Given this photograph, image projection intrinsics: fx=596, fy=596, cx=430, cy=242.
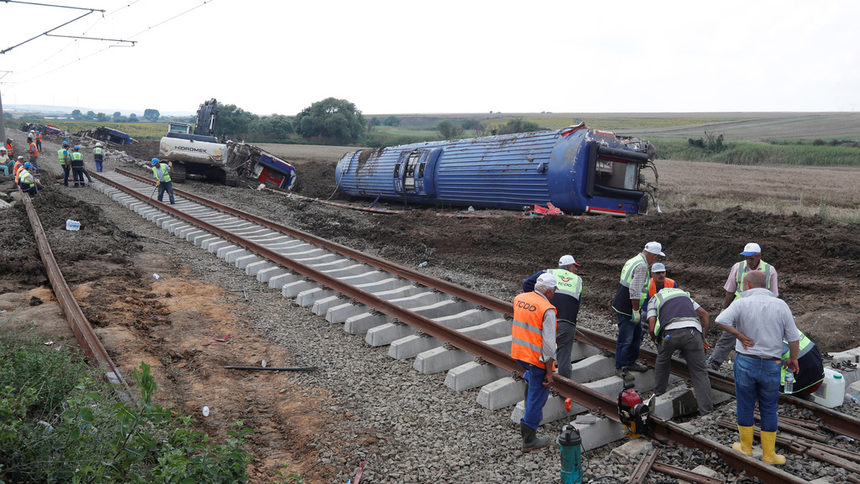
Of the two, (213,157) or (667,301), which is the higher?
(213,157)

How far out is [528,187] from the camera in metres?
16.4

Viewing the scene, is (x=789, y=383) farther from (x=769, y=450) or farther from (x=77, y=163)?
(x=77, y=163)

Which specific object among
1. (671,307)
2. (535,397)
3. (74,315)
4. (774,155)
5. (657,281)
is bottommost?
(535,397)

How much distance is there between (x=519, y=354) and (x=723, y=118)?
102 metres

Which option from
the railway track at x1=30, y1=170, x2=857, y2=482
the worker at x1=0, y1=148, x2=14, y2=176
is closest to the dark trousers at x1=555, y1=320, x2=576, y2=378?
the railway track at x1=30, y1=170, x2=857, y2=482

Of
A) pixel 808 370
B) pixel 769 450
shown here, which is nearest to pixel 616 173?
pixel 808 370

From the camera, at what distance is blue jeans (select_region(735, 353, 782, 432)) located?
17.0 ft

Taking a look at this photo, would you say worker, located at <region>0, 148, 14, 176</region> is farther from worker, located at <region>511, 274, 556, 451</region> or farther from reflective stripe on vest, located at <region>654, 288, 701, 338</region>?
reflective stripe on vest, located at <region>654, 288, 701, 338</region>

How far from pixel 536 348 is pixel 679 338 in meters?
1.83

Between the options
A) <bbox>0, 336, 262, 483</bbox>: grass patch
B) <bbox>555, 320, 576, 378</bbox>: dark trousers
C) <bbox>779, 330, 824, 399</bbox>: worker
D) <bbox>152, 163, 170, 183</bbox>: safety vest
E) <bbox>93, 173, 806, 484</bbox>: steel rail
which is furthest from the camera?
<bbox>152, 163, 170, 183</bbox>: safety vest

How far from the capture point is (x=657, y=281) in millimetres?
7062

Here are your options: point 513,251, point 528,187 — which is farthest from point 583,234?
point 528,187

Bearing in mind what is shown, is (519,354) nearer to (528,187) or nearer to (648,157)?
(528,187)

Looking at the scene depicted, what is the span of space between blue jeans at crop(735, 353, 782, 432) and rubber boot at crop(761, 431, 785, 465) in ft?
0.21
